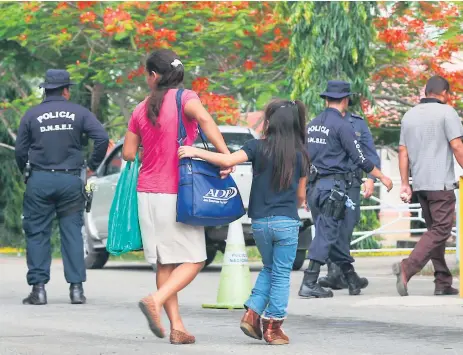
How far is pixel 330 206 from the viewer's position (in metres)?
12.1

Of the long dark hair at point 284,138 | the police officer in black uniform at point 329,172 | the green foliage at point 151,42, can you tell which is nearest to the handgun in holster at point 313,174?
the police officer in black uniform at point 329,172

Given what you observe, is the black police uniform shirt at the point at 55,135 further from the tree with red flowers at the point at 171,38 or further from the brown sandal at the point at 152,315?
the tree with red flowers at the point at 171,38

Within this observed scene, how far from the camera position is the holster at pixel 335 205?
1209 centimetres

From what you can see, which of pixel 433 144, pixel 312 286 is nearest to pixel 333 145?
pixel 433 144

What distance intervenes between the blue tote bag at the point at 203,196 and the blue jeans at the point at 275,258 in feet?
0.95

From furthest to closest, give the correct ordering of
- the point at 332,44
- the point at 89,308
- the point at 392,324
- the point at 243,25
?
the point at 243,25 → the point at 332,44 → the point at 89,308 → the point at 392,324

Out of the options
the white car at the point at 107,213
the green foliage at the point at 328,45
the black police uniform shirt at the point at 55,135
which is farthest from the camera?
the green foliage at the point at 328,45

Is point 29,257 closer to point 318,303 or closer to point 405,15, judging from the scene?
point 318,303

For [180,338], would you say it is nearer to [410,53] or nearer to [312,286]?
[312,286]

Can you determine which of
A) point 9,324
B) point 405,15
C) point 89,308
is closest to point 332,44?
point 405,15

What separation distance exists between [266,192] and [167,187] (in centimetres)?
64

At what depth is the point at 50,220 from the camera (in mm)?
11914

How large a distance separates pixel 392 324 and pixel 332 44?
37.6ft

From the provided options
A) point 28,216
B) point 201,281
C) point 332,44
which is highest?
point 332,44
